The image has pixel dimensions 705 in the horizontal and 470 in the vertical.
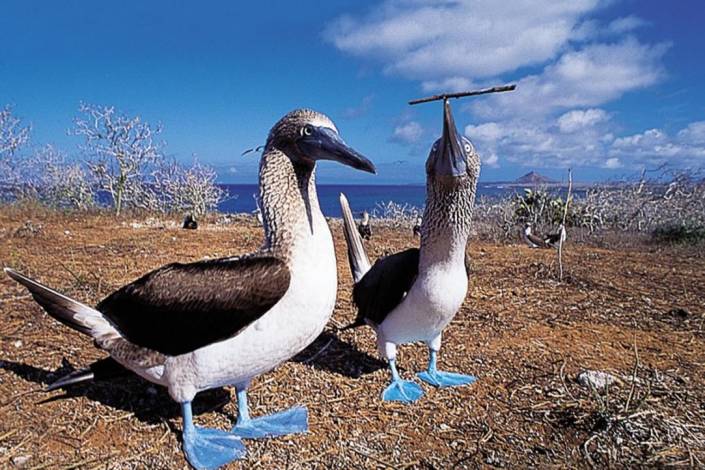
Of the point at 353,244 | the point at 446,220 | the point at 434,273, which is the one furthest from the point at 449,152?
the point at 353,244

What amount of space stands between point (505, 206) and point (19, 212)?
14.5m

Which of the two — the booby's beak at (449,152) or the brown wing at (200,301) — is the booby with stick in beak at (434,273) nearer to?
the booby's beak at (449,152)

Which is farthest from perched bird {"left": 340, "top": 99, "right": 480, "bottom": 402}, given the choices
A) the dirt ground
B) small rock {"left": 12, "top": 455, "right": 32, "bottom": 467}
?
small rock {"left": 12, "top": 455, "right": 32, "bottom": 467}

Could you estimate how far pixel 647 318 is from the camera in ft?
14.2

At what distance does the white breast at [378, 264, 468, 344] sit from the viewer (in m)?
2.79

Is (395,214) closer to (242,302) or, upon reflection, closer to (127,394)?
(127,394)

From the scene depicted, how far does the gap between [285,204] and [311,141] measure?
33 cm

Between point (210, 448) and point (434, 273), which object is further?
point (434, 273)

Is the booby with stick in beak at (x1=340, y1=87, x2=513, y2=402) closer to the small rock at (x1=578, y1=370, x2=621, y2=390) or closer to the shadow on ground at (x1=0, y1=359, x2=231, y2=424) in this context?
the small rock at (x1=578, y1=370, x2=621, y2=390)

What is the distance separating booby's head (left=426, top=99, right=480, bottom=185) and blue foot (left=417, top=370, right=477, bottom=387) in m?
1.34

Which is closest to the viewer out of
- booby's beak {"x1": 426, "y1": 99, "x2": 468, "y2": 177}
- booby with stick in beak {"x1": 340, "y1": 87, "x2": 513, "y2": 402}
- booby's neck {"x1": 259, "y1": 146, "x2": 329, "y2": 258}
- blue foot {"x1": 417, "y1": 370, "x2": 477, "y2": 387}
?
booby's neck {"x1": 259, "y1": 146, "x2": 329, "y2": 258}

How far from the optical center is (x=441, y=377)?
10.3 ft

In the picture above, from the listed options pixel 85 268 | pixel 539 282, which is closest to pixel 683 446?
pixel 539 282

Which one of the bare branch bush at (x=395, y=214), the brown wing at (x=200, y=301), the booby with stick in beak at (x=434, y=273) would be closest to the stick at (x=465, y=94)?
the booby with stick in beak at (x=434, y=273)
